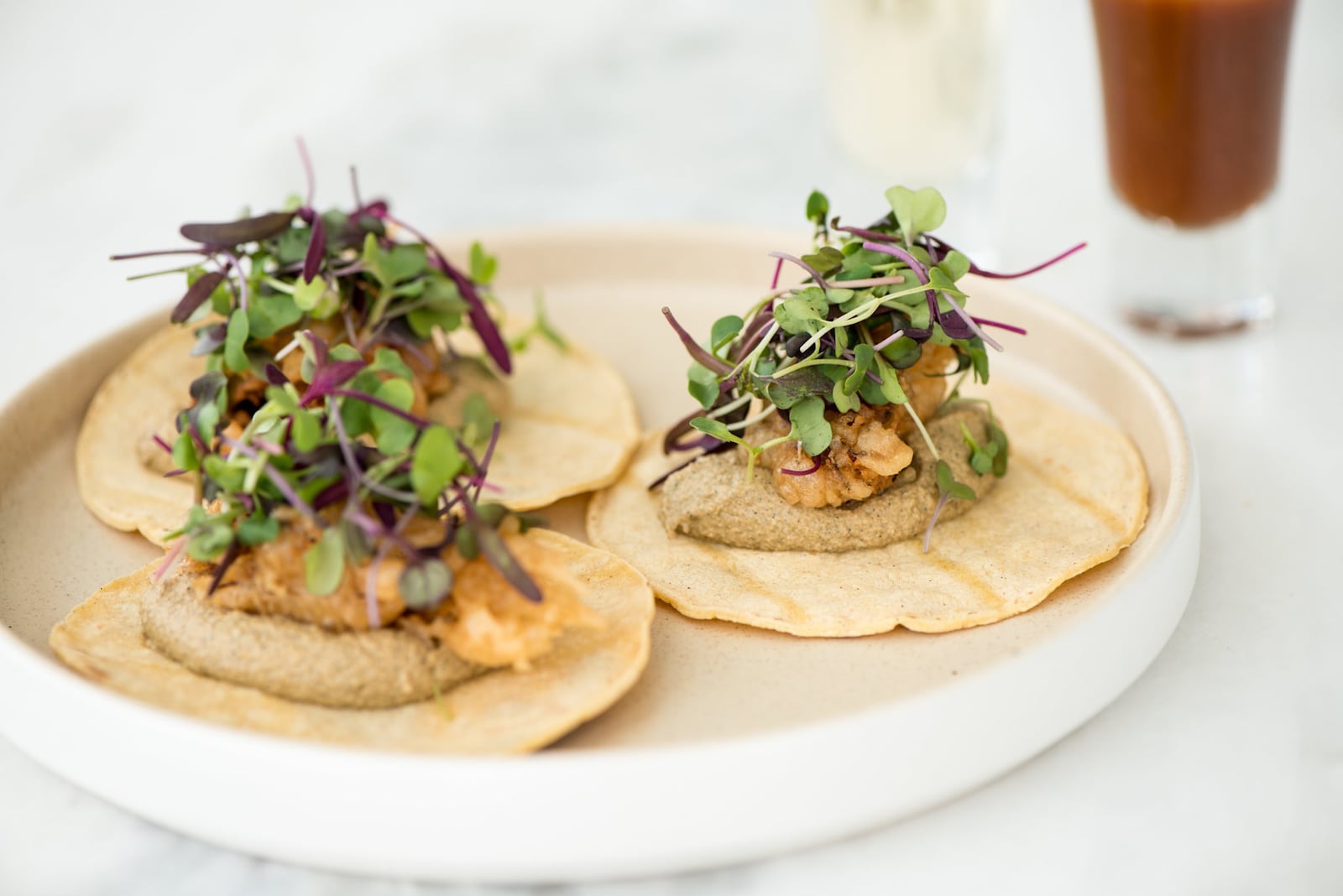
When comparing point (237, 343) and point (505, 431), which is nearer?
point (237, 343)

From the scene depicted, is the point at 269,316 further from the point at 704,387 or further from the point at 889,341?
the point at 889,341

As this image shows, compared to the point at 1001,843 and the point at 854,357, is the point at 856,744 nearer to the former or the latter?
the point at 1001,843

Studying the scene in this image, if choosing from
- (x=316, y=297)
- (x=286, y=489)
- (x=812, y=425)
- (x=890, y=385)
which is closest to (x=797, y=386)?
(x=812, y=425)

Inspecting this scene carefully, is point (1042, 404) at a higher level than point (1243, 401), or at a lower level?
higher

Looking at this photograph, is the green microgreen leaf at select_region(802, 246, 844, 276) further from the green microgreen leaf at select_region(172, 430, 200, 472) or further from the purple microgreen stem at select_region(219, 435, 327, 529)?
the green microgreen leaf at select_region(172, 430, 200, 472)

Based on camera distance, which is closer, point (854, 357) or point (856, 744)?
point (856, 744)

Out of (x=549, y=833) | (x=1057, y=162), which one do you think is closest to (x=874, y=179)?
(x=1057, y=162)
